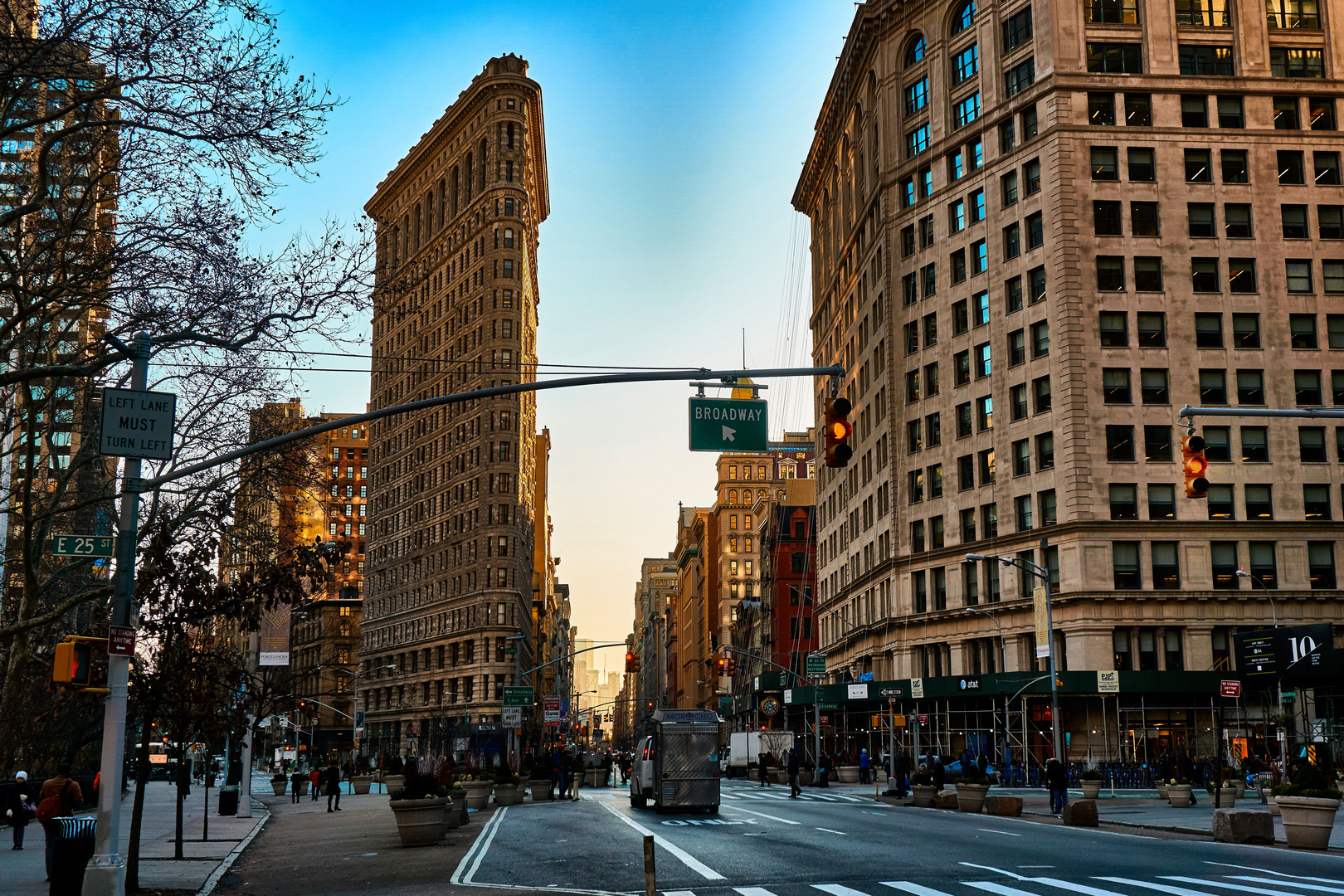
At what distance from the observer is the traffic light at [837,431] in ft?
60.2

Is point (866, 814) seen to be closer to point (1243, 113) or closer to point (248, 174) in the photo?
point (248, 174)

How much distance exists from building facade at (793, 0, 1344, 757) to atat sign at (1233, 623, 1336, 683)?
13.3 m

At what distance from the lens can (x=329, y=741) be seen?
16838 centimetres

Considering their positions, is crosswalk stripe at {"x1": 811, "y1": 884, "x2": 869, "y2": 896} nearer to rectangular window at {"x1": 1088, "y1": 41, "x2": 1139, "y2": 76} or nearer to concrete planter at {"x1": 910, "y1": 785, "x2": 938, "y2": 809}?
concrete planter at {"x1": 910, "y1": 785, "x2": 938, "y2": 809}

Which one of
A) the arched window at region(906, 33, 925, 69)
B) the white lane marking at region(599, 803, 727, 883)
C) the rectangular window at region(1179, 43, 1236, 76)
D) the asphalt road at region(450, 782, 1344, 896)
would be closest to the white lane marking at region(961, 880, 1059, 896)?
the asphalt road at region(450, 782, 1344, 896)

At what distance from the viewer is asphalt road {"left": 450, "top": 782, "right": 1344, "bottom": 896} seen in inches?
724

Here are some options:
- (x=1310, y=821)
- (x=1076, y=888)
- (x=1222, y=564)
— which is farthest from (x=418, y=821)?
(x=1222, y=564)

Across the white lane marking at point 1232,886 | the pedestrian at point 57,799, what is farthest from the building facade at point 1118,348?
the pedestrian at point 57,799

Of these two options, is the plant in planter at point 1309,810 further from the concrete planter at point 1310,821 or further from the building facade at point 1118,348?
the building facade at point 1118,348

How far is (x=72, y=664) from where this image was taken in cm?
1586

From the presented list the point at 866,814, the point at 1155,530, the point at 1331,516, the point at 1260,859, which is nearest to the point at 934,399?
the point at 1155,530

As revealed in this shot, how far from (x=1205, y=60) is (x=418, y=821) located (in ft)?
200

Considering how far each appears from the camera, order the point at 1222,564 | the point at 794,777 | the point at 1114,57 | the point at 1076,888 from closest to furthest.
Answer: the point at 1076,888, the point at 794,777, the point at 1222,564, the point at 1114,57

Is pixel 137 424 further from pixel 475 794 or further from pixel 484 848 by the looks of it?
pixel 475 794
